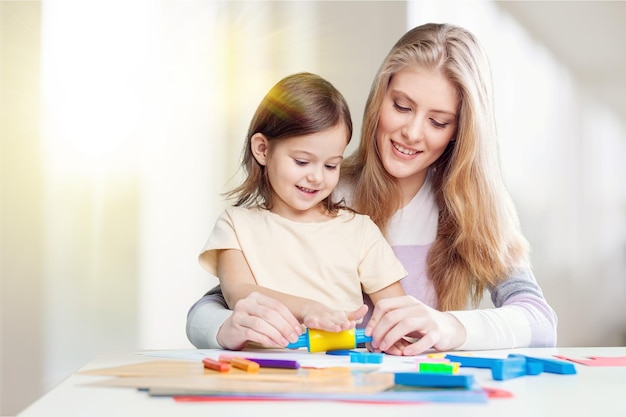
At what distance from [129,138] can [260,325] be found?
97.0 inches

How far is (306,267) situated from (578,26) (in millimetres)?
2778

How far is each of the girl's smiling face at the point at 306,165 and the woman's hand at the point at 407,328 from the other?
38cm

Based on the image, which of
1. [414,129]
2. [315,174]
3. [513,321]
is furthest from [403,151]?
[513,321]

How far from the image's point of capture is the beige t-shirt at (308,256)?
1.45m

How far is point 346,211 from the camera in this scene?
1583 mm

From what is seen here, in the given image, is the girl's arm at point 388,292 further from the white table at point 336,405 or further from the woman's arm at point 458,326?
the white table at point 336,405

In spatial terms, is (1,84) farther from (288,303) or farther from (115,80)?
(288,303)

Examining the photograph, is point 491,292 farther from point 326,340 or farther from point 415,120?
point 326,340

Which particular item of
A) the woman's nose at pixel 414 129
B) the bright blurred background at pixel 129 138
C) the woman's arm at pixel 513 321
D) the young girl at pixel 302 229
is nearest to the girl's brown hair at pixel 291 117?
the young girl at pixel 302 229

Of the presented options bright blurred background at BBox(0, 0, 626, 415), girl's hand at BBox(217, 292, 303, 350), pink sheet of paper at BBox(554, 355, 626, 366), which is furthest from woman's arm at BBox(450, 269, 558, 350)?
bright blurred background at BBox(0, 0, 626, 415)

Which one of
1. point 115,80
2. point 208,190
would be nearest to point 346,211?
point 208,190

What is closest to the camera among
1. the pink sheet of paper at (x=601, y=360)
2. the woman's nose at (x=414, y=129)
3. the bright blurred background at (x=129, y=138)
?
the pink sheet of paper at (x=601, y=360)

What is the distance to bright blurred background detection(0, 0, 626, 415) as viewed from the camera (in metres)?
3.36

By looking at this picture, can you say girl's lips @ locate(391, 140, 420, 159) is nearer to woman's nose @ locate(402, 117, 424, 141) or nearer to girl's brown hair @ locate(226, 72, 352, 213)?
woman's nose @ locate(402, 117, 424, 141)
